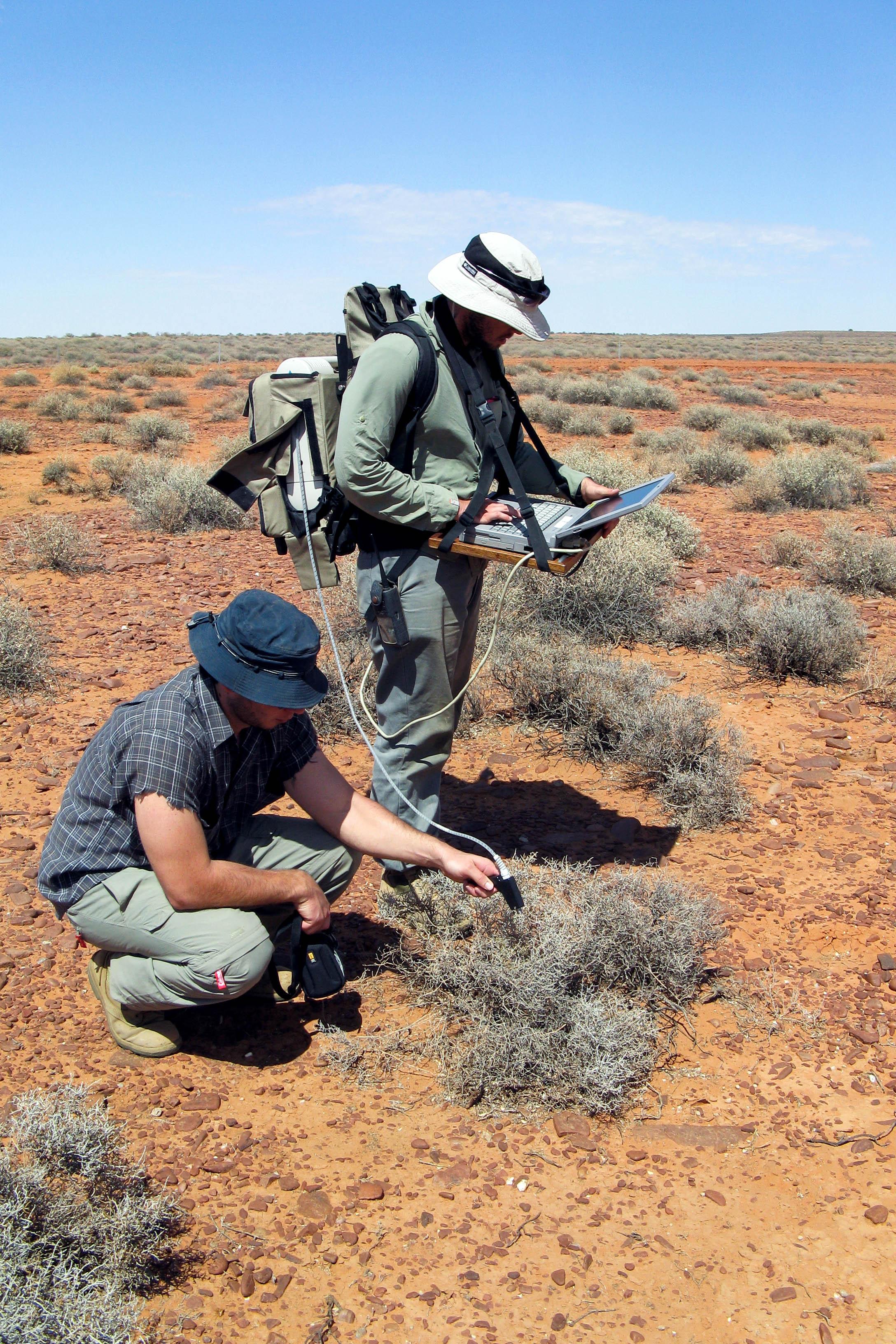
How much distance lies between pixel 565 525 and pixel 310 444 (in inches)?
32.1

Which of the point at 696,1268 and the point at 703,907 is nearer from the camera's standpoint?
the point at 696,1268

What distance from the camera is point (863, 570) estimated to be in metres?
7.18

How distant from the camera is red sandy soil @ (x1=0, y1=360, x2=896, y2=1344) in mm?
2107

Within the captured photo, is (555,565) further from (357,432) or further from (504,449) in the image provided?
(357,432)

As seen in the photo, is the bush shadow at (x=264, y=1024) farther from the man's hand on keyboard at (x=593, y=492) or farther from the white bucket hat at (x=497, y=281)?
the white bucket hat at (x=497, y=281)

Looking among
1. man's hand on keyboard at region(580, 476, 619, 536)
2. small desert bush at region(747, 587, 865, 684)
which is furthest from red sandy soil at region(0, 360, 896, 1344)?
man's hand on keyboard at region(580, 476, 619, 536)

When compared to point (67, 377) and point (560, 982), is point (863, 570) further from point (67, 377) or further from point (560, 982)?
point (67, 377)

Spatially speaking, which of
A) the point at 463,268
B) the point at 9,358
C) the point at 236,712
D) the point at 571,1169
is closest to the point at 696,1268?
the point at 571,1169

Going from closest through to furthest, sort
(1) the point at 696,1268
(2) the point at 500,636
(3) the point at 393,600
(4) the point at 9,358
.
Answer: (1) the point at 696,1268 → (3) the point at 393,600 → (2) the point at 500,636 → (4) the point at 9,358

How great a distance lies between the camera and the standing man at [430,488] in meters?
2.80

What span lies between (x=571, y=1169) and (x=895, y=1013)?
3.88ft

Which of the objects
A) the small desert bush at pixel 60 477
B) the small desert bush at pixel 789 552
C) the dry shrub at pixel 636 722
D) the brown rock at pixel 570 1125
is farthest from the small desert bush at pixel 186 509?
the brown rock at pixel 570 1125

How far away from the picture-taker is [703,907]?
10.6 feet

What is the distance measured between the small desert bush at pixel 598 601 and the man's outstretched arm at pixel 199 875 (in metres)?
3.44
